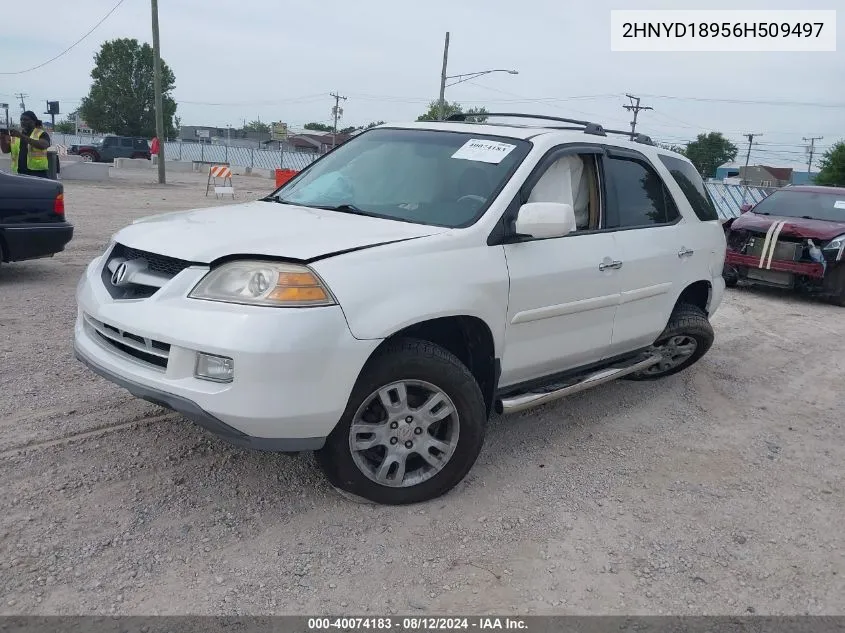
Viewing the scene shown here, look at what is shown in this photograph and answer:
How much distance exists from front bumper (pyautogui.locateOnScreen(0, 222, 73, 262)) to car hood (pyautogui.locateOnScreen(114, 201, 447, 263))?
3879 mm

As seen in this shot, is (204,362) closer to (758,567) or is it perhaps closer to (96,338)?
(96,338)

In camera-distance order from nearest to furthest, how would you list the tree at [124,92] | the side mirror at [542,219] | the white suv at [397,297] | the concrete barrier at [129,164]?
the white suv at [397,297], the side mirror at [542,219], the concrete barrier at [129,164], the tree at [124,92]

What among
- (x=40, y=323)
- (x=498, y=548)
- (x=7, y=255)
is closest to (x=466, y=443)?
(x=498, y=548)

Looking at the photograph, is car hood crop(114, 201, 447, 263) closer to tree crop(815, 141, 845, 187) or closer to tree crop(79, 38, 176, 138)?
tree crop(815, 141, 845, 187)

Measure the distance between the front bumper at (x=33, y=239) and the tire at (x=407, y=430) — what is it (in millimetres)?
5215

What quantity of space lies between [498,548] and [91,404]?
2.60m

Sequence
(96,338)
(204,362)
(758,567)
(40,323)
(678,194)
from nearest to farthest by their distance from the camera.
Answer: (204,362), (758,567), (96,338), (678,194), (40,323)

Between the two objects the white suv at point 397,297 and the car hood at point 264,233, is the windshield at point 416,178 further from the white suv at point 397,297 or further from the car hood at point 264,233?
the car hood at point 264,233

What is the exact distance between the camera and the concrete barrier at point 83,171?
2519cm

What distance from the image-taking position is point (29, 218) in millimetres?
6969

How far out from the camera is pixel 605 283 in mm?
4184

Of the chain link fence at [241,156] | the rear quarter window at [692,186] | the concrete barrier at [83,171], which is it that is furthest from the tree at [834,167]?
the rear quarter window at [692,186]

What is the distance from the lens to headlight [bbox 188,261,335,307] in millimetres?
2857

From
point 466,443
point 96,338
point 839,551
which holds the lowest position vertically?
point 839,551
